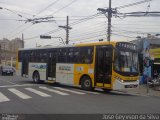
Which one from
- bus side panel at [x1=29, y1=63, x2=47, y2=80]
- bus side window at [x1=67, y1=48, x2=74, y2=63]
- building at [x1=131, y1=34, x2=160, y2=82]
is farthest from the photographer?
building at [x1=131, y1=34, x2=160, y2=82]

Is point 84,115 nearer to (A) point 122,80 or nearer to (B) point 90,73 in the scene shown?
(A) point 122,80

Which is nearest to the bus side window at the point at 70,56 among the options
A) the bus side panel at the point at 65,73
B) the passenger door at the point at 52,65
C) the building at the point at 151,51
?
the bus side panel at the point at 65,73

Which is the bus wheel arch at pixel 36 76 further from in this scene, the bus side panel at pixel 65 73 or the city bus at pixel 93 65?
the bus side panel at pixel 65 73

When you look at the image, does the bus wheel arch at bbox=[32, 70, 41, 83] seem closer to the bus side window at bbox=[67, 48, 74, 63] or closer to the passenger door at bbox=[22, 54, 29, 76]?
the passenger door at bbox=[22, 54, 29, 76]

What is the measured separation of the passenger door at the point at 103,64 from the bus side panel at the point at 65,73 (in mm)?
2995

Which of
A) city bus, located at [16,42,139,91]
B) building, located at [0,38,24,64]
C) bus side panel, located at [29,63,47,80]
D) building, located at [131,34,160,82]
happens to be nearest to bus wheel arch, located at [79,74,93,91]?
city bus, located at [16,42,139,91]

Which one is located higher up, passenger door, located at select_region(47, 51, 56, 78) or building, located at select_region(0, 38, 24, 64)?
building, located at select_region(0, 38, 24, 64)

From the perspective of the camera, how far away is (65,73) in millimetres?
24891

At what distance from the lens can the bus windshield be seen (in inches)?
812

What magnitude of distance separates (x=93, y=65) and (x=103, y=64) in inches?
37.7

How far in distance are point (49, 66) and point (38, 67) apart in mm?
1892

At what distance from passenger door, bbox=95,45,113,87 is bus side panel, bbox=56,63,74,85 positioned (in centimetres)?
299

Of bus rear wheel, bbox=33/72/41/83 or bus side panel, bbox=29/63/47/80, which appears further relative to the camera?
bus rear wheel, bbox=33/72/41/83

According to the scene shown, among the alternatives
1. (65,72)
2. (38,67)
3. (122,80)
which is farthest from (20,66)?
(122,80)
